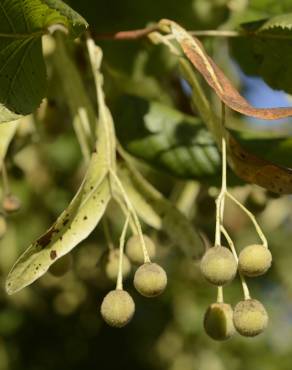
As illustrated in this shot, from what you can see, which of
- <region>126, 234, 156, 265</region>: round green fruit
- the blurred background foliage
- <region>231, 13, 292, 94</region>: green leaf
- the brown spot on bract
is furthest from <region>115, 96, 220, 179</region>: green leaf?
the brown spot on bract

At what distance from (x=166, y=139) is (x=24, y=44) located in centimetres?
41

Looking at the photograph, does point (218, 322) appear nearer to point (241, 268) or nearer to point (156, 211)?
point (241, 268)

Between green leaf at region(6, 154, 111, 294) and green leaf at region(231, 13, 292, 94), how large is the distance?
1.04 ft

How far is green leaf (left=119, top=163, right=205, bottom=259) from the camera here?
4.68ft

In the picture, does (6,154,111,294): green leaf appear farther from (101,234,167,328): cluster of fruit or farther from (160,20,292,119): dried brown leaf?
(160,20,292,119): dried brown leaf

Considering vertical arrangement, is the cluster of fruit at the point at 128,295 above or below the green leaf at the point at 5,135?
below

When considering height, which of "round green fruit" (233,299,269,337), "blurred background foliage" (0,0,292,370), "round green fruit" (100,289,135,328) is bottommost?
"blurred background foliage" (0,0,292,370)

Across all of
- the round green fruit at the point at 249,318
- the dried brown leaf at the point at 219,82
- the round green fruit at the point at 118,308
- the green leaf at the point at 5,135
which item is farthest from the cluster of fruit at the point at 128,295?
the green leaf at the point at 5,135

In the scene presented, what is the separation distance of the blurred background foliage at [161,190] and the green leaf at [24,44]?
0.83 ft

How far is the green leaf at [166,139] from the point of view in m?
1.53

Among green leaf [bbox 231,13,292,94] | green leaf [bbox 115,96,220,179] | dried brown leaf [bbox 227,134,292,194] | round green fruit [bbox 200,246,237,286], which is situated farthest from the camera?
green leaf [bbox 115,96,220,179]

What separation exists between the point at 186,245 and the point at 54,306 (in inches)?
49.4

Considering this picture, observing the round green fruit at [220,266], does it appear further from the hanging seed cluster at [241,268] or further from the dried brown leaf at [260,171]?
the dried brown leaf at [260,171]

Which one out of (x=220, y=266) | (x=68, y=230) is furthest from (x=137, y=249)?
(x=220, y=266)
